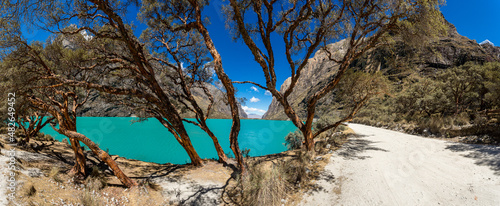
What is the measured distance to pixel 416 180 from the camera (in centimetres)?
374

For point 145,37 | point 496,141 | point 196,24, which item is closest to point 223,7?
point 196,24

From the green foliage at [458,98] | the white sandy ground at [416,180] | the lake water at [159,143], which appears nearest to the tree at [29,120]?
the lake water at [159,143]

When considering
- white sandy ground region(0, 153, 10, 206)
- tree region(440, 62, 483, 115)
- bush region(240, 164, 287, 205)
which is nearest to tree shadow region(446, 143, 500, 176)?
bush region(240, 164, 287, 205)

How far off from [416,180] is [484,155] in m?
2.92

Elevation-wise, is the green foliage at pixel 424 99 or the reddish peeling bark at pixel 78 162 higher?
the green foliage at pixel 424 99

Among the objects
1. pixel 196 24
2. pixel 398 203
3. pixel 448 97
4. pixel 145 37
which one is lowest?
pixel 398 203

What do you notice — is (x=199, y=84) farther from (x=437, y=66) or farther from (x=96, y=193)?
(x=437, y=66)

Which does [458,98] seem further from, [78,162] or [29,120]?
[29,120]

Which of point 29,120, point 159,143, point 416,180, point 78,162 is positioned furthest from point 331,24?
point 159,143

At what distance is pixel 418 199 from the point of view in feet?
10.1

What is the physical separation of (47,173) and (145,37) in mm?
5331

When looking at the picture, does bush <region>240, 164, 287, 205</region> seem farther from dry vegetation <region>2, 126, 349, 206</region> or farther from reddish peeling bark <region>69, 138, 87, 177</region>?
reddish peeling bark <region>69, 138, 87, 177</region>

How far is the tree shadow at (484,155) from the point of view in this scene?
3963mm

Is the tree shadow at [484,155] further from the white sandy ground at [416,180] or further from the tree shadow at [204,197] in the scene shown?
the tree shadow at [204,197]
